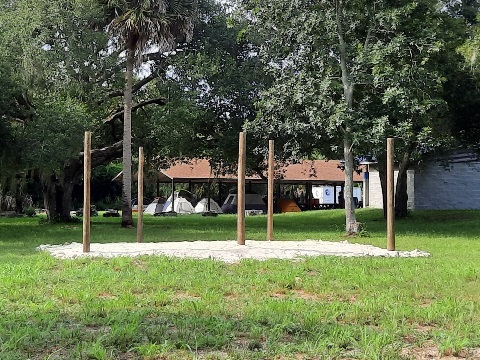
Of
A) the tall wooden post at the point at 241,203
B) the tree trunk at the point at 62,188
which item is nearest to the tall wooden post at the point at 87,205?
the tall wooden post at the point at 241,203

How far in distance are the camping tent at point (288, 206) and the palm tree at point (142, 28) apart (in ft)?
55.6

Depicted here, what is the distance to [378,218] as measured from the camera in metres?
24.9

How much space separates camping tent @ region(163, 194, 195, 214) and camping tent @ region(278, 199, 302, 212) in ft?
16.7

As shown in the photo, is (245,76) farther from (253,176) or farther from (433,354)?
(253,176)

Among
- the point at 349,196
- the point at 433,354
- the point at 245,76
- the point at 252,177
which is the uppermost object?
the point at 245,76

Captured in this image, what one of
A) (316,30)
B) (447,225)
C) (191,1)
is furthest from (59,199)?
(447,225)

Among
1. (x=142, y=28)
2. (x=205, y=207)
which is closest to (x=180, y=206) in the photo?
(x=205, y=207)

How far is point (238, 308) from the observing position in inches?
238

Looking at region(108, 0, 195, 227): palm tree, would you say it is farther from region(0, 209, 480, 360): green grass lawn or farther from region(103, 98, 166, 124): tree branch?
region(0, 209, 480, 360): green grass lawn

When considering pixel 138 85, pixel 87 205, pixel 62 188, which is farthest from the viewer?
pixel 62 188

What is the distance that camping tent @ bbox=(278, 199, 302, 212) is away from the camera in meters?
35.2

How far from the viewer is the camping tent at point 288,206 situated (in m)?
35.2

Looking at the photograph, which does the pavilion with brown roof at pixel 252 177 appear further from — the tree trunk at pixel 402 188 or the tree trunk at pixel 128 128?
the tree trunk at pixel 128 128

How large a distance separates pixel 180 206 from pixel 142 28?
59.7ft
